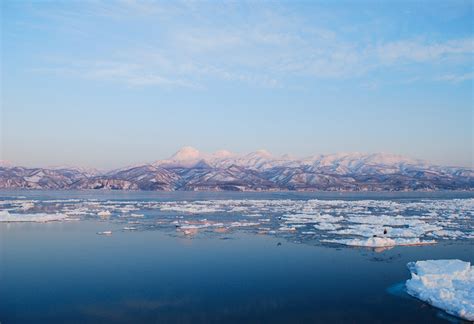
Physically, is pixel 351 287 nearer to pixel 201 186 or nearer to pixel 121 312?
pixel 121 312

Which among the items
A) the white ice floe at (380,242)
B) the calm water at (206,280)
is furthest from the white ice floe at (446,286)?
the white ice floe at (380,242)

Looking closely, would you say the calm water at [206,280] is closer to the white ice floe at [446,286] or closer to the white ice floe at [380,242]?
the white ice floe at [446,286]

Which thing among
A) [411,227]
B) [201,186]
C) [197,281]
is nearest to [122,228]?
[197,281]

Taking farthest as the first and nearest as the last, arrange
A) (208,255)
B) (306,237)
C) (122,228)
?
(122,228) → (306,237) → (208,255)

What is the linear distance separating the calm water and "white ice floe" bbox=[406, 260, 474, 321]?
0.35 meters

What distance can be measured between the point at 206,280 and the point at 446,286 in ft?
23.8

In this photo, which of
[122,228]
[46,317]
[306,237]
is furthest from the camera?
[122,228]

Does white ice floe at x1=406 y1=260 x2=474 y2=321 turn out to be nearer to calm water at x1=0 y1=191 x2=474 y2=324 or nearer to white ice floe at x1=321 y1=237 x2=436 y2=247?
calm water at x1=0 y1=191 x2=474 y2=324

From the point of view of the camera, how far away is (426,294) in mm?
11750

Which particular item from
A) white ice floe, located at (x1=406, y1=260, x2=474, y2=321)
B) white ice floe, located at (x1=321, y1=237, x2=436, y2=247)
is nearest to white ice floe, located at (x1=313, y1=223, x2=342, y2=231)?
white ice floe, located at (x1=321, y1=237, x2=436, y2=247)

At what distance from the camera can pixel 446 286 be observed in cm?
1237

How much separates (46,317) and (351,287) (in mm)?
8541

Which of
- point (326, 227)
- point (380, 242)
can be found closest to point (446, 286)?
point (380, 242)

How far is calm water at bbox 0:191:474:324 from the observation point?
1048 centimetres
